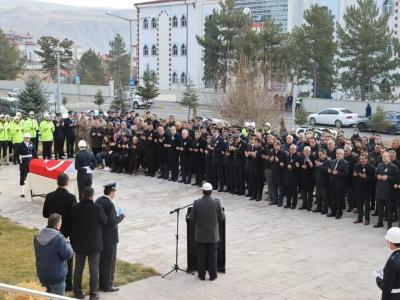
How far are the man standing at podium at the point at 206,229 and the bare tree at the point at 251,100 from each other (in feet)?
69.3

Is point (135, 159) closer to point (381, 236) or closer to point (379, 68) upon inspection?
point (381, 236)

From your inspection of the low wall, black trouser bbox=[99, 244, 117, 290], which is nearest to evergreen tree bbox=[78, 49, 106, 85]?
the low wall

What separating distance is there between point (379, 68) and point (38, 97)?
25.9m

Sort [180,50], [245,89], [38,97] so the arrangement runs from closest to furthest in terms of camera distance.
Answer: [245,89], [38,97], [180,50]

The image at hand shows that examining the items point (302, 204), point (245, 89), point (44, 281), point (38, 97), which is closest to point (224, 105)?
point (245, 89)

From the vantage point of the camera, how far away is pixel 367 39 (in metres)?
48.7

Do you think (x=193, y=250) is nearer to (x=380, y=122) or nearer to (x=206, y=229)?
(x=206, y=229)

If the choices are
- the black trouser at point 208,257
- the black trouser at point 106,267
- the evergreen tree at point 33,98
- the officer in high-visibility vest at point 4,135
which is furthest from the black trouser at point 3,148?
the black trouser at point 208,257

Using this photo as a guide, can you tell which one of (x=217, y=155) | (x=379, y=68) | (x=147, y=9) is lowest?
(x=217, y=155)

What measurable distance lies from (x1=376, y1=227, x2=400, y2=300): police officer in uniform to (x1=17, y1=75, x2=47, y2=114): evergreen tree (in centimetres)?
3192

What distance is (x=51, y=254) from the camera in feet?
28.9

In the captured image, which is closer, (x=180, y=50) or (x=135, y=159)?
(x=135, y=159)

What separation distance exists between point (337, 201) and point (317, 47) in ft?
120

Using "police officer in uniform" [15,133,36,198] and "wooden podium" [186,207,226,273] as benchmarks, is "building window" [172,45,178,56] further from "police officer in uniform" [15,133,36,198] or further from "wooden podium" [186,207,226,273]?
"wooden podium" [186,207,226,273]
